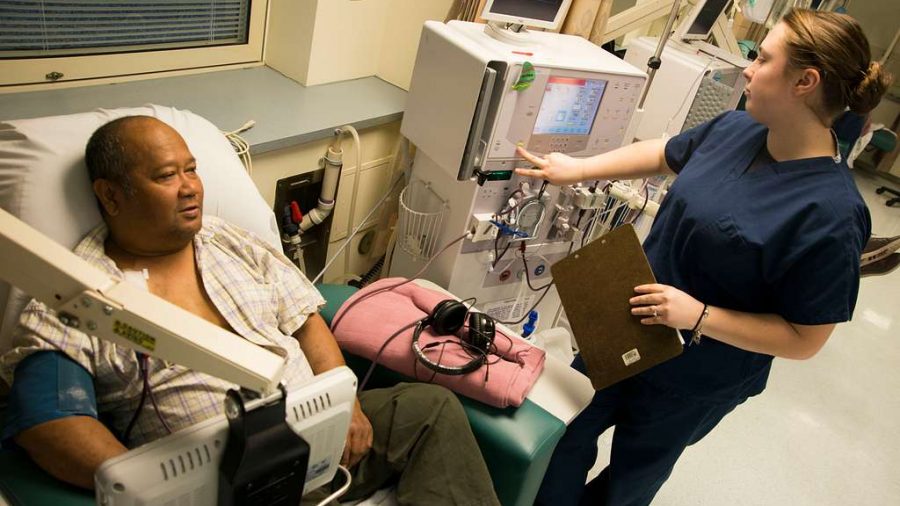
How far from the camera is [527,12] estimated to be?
1731 millimetres

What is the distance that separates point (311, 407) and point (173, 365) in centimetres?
35

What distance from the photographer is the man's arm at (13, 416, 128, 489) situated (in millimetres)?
974

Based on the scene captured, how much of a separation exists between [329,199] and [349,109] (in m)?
0.30

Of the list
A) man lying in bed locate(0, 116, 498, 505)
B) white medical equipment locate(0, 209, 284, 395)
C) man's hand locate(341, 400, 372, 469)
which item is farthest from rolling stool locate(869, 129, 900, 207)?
white medical equipment locate(0, 209, 284, 395)

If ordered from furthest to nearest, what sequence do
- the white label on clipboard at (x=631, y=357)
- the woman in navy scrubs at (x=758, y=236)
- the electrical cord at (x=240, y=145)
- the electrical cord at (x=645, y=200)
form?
the electrical cord at (x=645, y=200) → the electrical cord at (x=240, y=145) → the white label on clipboard at (x=631, y=357) → the woman in navy scrubs at (x=758, y=236)

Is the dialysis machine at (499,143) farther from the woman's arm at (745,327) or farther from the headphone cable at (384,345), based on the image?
the woman's arm at (745,327)

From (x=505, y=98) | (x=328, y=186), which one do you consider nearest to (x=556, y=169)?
(x=505, y=98)

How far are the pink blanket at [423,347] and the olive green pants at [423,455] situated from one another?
0.08 metres

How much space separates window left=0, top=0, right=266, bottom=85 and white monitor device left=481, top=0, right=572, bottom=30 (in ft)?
2.86

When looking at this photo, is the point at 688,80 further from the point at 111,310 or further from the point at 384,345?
the point at 111,310

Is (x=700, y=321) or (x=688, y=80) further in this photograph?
(x=688, y=80)

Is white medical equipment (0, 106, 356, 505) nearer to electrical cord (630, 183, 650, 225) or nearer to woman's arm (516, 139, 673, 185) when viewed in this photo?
woman's arm (516, 139, 673, 185)

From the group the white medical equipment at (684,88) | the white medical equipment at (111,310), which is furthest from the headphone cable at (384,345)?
the white medical equipment at (684,88)

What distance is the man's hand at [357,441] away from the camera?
132 cm
